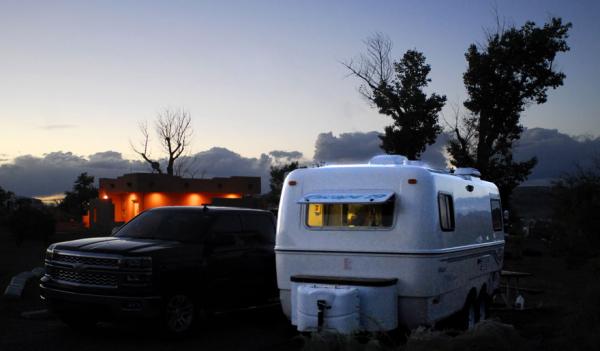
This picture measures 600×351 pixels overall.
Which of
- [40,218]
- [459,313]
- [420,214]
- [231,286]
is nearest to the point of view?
[420,214]

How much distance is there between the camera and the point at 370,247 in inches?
341

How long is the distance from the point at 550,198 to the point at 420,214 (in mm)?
17819

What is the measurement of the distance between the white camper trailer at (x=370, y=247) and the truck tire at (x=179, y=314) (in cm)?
168

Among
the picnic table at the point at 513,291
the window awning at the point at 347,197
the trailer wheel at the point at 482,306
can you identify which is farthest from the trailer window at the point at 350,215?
the picnic table at the point at 513,291

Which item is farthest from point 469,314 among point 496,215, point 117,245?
point 117,245

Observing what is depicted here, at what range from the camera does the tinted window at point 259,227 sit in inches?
465

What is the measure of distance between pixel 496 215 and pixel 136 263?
22.8 ft

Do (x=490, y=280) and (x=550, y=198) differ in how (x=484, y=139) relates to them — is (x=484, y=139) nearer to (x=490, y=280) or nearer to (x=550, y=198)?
(x=550, y=198)

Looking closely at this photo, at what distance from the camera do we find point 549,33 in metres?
39.1

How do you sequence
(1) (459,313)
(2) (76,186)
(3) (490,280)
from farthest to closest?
(2) (76,186) < (3) (490,280) < (1) (459,313)

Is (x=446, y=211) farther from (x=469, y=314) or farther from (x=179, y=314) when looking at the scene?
(x=179, y=314)

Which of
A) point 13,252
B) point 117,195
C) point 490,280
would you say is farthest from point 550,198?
point 117,195

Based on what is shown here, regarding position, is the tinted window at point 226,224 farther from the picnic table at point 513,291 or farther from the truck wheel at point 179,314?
the picnic table at point 513,291

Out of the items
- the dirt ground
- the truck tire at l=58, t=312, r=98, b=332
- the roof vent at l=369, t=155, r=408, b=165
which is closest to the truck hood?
the truck tire at l=58, t=312, r=98, b=332
